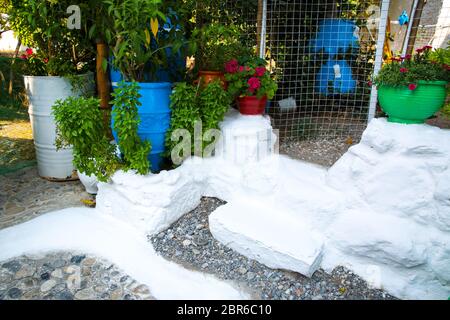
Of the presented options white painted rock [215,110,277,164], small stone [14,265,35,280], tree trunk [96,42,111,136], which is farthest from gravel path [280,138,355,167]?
small stone [14,265,35,280]

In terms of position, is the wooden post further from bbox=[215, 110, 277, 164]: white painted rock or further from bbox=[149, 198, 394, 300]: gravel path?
bbox=[149, 198, 394, 300]: gravel path

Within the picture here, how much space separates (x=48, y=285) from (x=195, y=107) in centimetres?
166

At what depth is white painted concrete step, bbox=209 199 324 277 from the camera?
91.4 inches

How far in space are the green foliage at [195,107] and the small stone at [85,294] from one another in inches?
48.5

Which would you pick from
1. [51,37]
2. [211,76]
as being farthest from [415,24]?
[51,37]

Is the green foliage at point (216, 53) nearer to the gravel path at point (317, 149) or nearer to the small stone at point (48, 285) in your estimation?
the gravel path at point (317, 149)

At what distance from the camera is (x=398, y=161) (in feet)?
7.76

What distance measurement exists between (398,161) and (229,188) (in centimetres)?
131

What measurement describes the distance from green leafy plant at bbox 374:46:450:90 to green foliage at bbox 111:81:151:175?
1773 mm

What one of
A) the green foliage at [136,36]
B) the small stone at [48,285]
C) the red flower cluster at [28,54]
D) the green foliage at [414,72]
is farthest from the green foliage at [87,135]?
the green foliage at [414,72]

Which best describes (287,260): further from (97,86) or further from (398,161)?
(97,86)

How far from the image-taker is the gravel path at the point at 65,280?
215 centimetres

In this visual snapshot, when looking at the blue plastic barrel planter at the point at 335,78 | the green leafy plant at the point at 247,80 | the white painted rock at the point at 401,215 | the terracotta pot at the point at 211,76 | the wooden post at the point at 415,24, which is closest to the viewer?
the white painted rock at the point at 401,215
